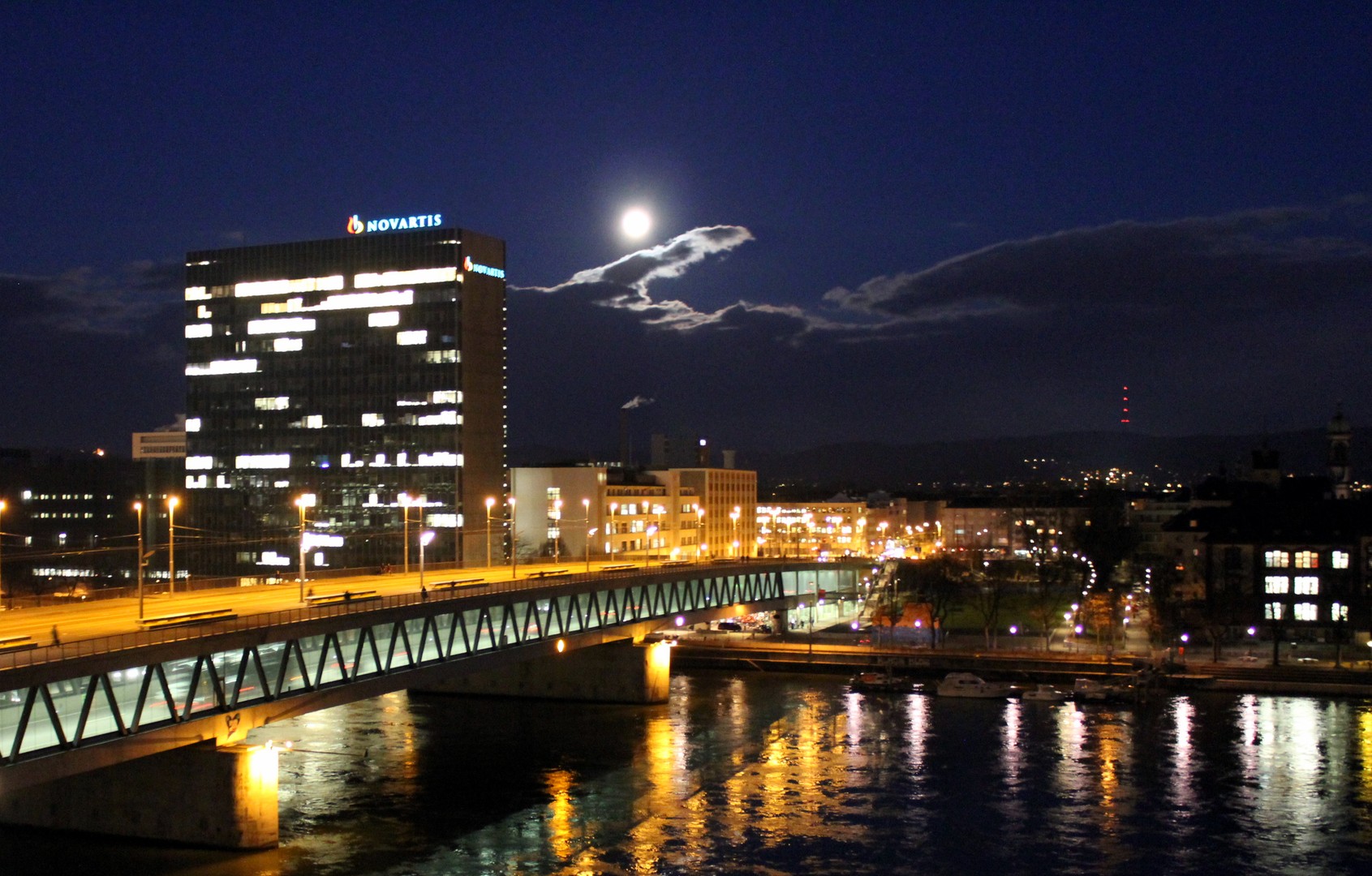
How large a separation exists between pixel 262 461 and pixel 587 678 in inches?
2581

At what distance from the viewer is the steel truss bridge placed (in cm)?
3269

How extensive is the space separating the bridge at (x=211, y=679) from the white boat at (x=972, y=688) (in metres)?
23.1

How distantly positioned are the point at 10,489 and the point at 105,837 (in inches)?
5333

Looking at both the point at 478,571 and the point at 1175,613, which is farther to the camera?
the point at 1175,613

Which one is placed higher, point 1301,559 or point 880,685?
point 1301,559

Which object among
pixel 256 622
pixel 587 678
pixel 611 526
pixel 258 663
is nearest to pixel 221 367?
pixel 611 526

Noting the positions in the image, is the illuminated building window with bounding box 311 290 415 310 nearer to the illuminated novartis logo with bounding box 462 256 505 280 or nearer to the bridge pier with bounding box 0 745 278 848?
the illuminated novartis logo with bounding box 462 256 505 280

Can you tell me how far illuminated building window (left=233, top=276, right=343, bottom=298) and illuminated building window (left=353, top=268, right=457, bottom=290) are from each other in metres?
2.49

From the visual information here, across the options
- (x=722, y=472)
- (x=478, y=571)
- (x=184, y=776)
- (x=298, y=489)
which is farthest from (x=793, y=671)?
(x=722, y=472)

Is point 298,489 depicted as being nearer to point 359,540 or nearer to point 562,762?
point 359,540

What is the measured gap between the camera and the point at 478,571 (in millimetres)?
72188

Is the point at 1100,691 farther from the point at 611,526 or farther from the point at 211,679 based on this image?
the point at 611,526

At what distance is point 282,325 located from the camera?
411 ft

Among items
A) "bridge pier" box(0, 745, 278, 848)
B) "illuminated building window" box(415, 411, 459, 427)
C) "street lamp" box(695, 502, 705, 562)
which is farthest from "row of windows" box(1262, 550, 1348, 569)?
"bridge pier" box(0, 745, 278, 848)
